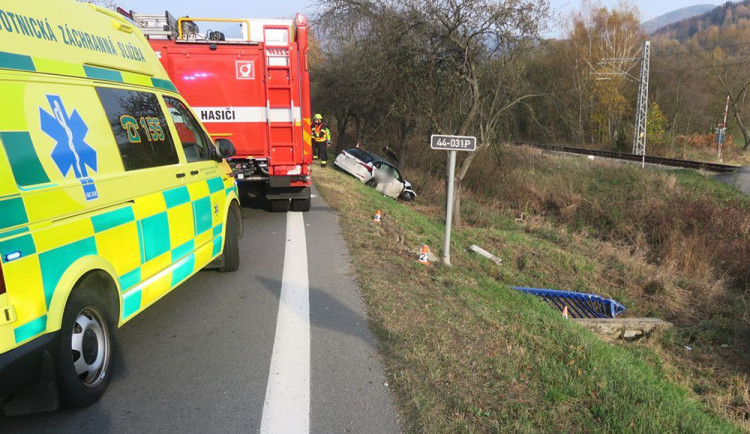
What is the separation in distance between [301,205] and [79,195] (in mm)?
6673

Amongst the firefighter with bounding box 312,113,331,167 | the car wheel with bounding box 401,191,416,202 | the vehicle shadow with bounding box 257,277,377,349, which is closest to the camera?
the vehicle shadow with bounding box 257,277,377,349

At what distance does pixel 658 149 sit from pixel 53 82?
40.0m

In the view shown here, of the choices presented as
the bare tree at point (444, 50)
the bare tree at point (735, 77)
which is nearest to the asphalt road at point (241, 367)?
the bare tree at point (444, 50)

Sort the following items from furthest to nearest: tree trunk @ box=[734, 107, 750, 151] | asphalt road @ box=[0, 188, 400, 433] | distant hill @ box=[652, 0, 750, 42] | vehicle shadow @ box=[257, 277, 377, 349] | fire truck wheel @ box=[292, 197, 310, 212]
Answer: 1. distant hill @ box=[652, 0, 750, 42]
2. tree trunk @ box=[734, 107, 750, 151]
3. fire truck wheel @ box=[292, 197, 310, 212]
4. vehicle shadow @ box=[257, 277, 377, 349]
5. asphalt road @ box=[0, 188, 400, 433]

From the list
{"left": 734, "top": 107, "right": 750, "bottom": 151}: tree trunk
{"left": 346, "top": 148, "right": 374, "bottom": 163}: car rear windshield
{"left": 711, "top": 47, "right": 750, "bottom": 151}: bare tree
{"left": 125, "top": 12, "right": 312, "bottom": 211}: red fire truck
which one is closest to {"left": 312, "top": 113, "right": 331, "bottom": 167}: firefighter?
{"left": 346, "top": 148, "right": 374, "bottom": 163}: car rear windshield

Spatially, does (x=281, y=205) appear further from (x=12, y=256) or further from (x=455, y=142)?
(x=12, y=256)

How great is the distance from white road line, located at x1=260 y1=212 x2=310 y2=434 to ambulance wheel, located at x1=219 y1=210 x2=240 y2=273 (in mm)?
611

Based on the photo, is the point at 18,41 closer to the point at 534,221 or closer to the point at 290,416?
the point at 290,416

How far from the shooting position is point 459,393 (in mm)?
3197

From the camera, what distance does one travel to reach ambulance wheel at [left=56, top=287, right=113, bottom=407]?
2783 mm

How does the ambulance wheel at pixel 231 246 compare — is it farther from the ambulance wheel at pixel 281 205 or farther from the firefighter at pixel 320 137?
the firefighter at pixel 320 137

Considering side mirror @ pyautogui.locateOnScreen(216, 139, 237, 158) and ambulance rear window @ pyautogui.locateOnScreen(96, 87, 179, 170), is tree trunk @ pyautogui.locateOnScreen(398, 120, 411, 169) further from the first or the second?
ambulance rear window @ pyautogui.locateOnScreen(96, 87, 179, 170)

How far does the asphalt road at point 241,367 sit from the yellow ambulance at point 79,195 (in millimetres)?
283

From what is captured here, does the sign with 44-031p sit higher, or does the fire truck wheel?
the sign with 44-031p
